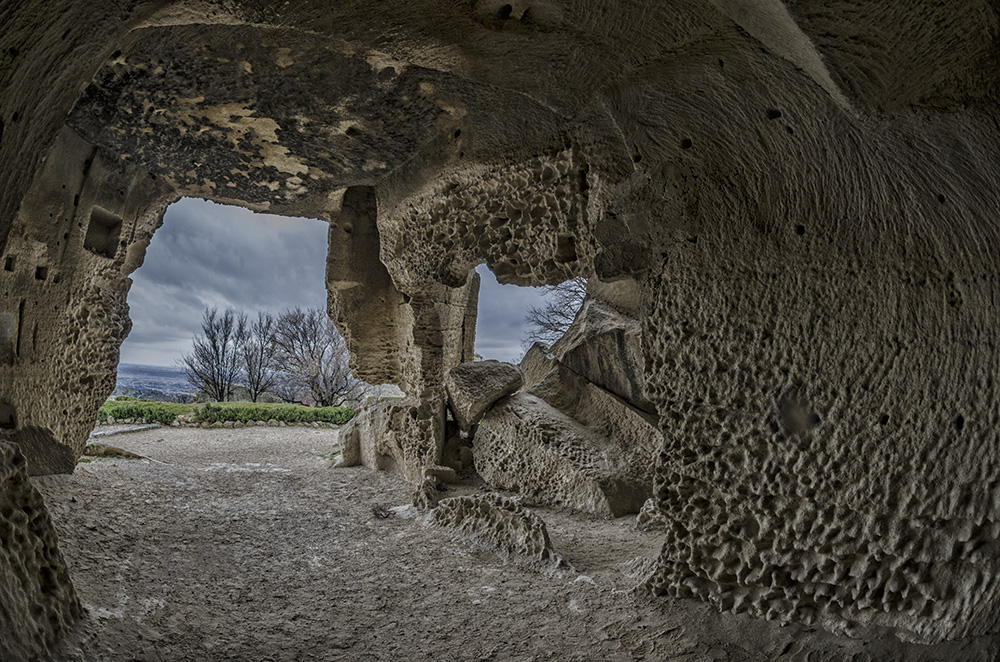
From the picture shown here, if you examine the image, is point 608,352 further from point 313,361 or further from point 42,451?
point 313,361

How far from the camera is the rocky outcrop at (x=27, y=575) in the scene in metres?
1.96

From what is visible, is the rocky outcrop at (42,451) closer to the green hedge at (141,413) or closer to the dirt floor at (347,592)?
the dirt floor at (347,592)

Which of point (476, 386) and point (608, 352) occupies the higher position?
point (608, 352)

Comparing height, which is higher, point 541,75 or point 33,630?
point 541,75

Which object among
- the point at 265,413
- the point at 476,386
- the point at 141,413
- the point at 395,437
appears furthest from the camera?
the point at 265,413

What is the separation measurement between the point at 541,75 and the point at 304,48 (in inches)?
72.7

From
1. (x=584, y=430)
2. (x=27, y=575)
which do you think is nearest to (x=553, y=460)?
(x=584, y=430)

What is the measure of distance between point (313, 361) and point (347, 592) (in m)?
16.5

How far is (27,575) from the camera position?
2.21 m

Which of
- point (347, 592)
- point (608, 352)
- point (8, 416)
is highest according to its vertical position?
point (608, 352)

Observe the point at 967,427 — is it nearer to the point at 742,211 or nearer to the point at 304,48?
the point at 742,211

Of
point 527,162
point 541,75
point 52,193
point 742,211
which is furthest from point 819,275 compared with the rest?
point 52,193

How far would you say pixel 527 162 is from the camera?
4.08 metres

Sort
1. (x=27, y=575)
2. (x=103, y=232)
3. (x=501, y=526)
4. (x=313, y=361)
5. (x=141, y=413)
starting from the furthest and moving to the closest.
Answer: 1. (x=313, y=361)
2. (x=141, y=413)
3. (x=103, y=232)
4. (x=501, y=526)
5. (x=27, y=575)
